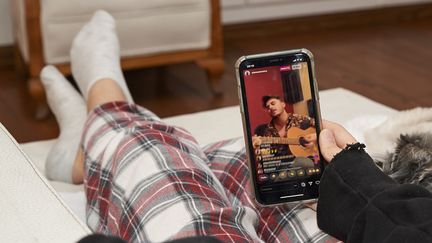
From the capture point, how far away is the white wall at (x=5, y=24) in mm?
2814

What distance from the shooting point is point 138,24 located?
7.82ft

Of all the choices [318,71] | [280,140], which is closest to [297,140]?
[280,140]

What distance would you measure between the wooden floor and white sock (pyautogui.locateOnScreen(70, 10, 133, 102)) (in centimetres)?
51

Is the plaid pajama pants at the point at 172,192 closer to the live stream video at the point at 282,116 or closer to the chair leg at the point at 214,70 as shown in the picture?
the live stream video at the point at 282,116

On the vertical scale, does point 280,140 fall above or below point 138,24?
above

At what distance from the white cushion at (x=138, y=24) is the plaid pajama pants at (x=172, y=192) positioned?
3.61 feet

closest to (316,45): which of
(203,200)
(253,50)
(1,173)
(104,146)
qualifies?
(253,50)

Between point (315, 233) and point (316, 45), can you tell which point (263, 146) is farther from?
point (316, 45)

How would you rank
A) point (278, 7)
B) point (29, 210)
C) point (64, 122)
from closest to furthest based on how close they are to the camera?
point (29, 210), point (64, 122), point (278, 7)

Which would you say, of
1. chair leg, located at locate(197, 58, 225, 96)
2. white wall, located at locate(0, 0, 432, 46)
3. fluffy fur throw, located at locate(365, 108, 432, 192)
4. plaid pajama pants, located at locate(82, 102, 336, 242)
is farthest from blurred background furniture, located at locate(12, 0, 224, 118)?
fluffy fur throw, located at locate(365, 108, 432, 192)

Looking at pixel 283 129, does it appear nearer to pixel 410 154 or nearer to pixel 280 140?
pixel 280 140

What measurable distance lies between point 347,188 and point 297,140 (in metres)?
0.19

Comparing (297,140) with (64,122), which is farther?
(64,122)

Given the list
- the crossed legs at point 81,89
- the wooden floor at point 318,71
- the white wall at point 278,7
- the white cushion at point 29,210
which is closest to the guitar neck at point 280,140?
the white cushion at point 29,210
